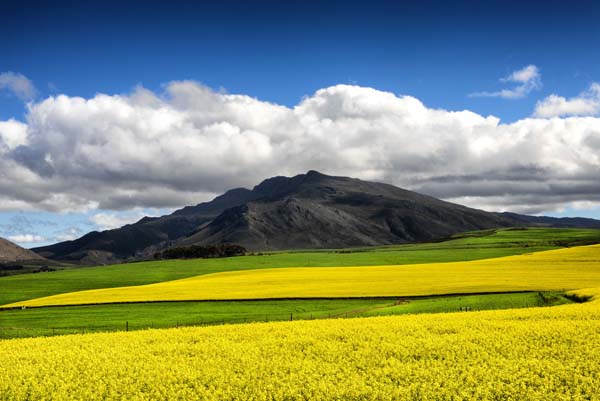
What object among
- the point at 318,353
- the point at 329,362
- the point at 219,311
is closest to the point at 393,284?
the point at 219,311

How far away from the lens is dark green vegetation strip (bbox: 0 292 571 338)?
47.3 meters

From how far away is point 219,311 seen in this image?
180ft

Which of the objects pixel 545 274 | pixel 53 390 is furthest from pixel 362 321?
pixel 545 274

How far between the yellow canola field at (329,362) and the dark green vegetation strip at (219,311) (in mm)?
12174

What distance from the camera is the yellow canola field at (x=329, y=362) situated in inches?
812

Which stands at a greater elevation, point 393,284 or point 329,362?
point 329,362

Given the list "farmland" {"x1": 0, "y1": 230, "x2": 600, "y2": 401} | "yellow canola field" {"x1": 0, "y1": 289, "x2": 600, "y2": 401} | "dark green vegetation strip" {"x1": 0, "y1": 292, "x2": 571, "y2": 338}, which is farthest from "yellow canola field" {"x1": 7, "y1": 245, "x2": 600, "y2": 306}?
"yellow canola field" {"x1": 0, "y1": 289, "x2": 600, "y2": 401}

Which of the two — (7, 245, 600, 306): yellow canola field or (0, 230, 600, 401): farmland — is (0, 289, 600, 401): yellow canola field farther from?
(7, 245, 600, 306): yellow canola field

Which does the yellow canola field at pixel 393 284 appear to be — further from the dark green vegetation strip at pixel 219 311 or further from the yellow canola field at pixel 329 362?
the yellow canola field at pixel 329 362

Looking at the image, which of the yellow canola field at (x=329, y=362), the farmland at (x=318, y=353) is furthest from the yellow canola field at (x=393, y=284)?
the yellow canola field at (x=329, y=362)

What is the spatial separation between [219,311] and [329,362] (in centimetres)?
3133

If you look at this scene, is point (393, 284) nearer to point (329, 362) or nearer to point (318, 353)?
point (318, 353)

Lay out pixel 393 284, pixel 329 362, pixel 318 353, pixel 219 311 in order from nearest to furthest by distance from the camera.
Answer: pixel 329 362, pixel 318 353, pixel 219 311, pixel 393 284

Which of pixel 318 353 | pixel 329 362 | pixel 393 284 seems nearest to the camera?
pixel 329 362
